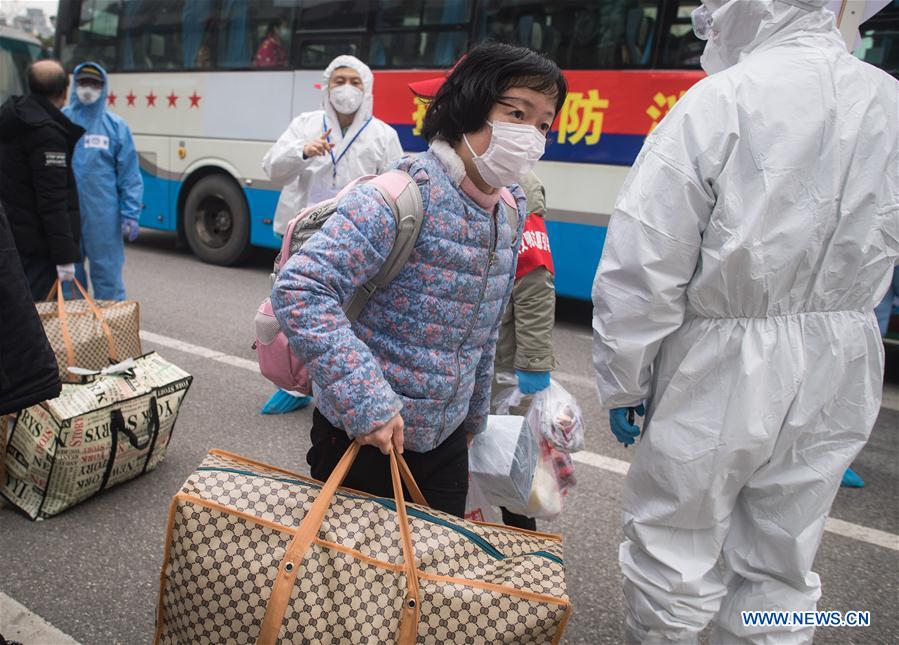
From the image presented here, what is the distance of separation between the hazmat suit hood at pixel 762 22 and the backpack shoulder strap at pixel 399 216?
989mm

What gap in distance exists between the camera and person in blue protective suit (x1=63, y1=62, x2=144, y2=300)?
4.66 m

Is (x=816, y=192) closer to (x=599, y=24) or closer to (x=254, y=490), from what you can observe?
(x=254, y=490)

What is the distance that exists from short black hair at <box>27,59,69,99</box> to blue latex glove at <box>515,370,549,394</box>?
2890 mm

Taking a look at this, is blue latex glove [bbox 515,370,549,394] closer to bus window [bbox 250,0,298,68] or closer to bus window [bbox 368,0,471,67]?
bus window [bbox 368,0,471,67]

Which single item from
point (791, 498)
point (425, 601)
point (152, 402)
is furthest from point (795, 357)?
point (152, 402)

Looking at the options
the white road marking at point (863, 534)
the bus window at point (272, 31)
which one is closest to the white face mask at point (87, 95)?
the bus window at point (272, 31)

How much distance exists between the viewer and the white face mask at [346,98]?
4.05 m

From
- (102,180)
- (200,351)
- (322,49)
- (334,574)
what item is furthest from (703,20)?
(322,49)

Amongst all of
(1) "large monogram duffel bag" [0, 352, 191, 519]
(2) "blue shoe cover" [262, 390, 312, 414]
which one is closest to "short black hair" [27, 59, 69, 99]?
(1) "large monogram duffel bag" [0, 352, 191, 519]

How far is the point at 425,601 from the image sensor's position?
4.43ft

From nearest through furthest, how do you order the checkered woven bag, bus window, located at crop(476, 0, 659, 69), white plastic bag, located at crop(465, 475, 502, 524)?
white plastic bag, located at crop(465, 475, 502, 524), the checkered woven bag, bus window, located at crop(476, 0, 659, 69)

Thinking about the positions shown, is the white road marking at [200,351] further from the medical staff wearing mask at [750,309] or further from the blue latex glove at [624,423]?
the medical staff wearing mask at [750,309]

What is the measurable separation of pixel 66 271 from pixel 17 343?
7.09 ft

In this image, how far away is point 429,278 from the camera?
1.62 meters
